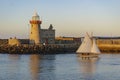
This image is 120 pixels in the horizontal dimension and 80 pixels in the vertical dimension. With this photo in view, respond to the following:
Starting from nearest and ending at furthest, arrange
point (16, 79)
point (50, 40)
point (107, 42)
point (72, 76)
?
point (16, 79), point (72, 76), point (50, 40), point (107, 42)

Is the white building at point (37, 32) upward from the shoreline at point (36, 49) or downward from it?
upward

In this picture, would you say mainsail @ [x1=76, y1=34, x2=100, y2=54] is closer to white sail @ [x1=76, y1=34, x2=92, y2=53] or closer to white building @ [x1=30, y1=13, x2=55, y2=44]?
white sail @ [x1=76, y1=34, x2=92, y2=53]

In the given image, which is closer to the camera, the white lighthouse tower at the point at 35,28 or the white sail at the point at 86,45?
the white sail at the point at 86,45

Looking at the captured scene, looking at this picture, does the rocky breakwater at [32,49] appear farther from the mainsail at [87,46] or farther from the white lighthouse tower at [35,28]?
the mainsail at [87,46]

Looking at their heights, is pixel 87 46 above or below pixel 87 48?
above

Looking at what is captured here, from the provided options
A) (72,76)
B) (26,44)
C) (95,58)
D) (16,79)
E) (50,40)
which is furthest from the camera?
(50,40)

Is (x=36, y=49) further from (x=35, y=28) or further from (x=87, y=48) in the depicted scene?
(x=87, y=48)

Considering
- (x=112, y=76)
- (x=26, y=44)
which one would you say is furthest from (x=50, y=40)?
(x=112, y=76)

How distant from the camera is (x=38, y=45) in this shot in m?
86.2

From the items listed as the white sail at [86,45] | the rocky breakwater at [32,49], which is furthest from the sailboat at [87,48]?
the rocky breakwater at [32,49]

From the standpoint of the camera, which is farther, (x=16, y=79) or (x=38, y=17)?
(x=38, y=17)

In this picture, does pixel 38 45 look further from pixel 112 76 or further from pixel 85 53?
pixel 112 76

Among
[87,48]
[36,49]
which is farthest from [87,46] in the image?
[36,49]

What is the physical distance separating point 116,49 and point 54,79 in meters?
64.3
